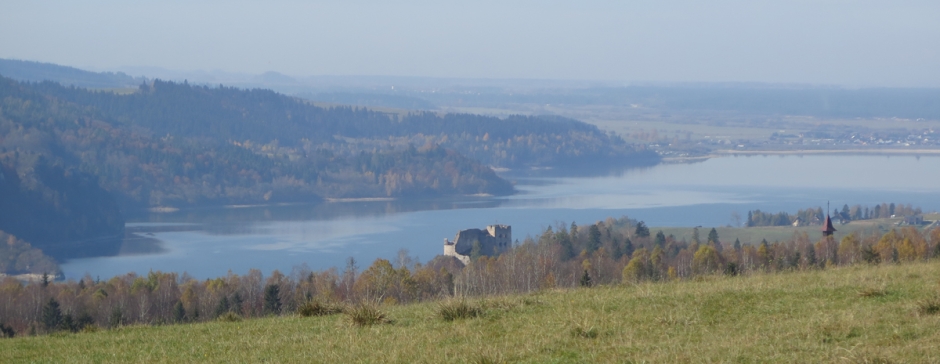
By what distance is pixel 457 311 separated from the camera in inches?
278

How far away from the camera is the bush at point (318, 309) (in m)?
8.09

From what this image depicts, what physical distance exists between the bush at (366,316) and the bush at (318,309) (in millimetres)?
884

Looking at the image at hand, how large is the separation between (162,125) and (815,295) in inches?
6490

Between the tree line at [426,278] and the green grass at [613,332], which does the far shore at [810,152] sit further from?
the green grass at [613,332]

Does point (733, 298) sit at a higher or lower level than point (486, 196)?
higher

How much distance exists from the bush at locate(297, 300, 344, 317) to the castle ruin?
42.9m

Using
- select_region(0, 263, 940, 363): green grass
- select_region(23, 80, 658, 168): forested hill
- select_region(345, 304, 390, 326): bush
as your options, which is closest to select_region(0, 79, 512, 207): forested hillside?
select_region(23, 80, 658, 168): forested hill

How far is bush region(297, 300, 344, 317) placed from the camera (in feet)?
26.6

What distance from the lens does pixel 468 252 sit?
177 ft

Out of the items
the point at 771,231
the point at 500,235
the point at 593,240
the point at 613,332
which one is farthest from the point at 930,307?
the point at 771,231

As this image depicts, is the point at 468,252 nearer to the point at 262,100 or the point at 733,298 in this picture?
the point at 733,298

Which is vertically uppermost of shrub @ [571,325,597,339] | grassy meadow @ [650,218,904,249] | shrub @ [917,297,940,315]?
shrub @ [917,297,940,315]

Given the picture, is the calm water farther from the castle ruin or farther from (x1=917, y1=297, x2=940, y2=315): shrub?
(x1=917, y1=297, x2=940, y2=315): shrub

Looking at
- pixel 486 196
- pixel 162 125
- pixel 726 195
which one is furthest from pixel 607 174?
pixel 162 125
